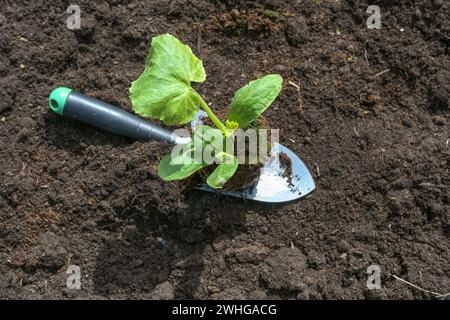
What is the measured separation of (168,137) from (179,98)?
353mm

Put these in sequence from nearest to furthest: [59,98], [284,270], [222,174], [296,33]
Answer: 1. [222,174]
2. [284,270]
3. [59,98]
4. [296,33]

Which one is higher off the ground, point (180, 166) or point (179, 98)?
point (179, 98)

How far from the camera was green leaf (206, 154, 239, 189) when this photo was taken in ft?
5.75

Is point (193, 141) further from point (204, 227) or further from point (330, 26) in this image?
point (330, 26)

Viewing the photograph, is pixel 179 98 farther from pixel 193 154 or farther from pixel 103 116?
pixel 103 116

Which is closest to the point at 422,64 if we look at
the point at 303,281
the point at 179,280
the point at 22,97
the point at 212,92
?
the point at 212,92

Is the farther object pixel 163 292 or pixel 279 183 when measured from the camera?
pixel 279 183

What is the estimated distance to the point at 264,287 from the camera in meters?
2.03

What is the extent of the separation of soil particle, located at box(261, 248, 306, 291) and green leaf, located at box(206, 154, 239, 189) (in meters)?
0.41

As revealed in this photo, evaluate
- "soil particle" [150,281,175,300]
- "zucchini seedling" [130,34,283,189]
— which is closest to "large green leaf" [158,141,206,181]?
"zucchini seedling" [130,34,283,189]

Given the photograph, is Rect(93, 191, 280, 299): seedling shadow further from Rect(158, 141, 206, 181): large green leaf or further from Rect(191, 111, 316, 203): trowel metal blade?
Rect(158, 141, 206, 181): large green leaf

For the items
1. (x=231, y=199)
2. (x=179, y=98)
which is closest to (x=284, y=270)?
(x=231, y=199)

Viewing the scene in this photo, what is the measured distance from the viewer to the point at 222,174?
5.80 ft

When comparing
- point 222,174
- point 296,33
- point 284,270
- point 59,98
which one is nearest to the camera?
point 222,174
